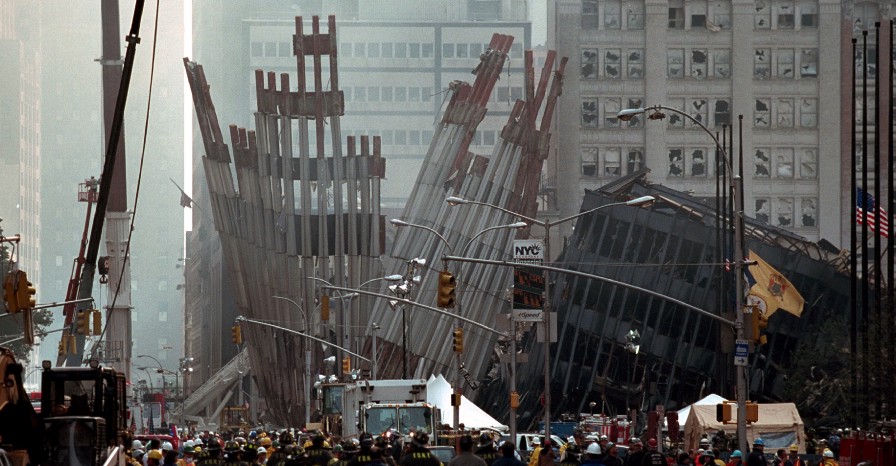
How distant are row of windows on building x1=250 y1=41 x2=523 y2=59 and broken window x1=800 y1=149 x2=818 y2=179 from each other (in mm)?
28428

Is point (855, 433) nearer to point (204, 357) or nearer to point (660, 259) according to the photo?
point (660, 259)

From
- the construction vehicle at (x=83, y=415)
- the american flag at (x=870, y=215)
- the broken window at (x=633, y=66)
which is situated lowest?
the construction vehicle at (x=83, y=415)

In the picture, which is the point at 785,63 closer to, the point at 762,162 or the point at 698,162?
the point at 762,162

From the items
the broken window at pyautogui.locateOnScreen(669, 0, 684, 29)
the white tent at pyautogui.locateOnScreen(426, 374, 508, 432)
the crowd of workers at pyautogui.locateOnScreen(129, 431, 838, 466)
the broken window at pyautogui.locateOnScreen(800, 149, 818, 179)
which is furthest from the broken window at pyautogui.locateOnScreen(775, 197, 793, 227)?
the crowd of workers at pyautogui.locateOnScreen(129, 431, 838, 466)


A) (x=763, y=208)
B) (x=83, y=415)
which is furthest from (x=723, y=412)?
(x=763, y=208)

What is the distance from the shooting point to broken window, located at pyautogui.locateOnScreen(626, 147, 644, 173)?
114 metres

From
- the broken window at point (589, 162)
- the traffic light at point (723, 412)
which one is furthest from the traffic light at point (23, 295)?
the broken window at point (589, 162)

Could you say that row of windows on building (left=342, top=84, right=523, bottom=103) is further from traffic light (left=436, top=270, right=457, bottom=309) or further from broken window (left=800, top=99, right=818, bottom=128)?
traffic light (left=436, top=270, right=457, bottom=309)

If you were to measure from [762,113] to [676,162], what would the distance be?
26.0 ft

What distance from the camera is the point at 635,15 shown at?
114 metres

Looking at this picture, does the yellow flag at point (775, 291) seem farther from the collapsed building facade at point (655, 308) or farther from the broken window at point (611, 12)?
the broken window at point (611, 12)

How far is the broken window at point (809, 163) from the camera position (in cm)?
11394

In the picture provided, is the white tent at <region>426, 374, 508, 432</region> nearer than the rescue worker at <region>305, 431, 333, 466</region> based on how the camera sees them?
No

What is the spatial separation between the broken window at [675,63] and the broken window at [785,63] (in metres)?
7.54
